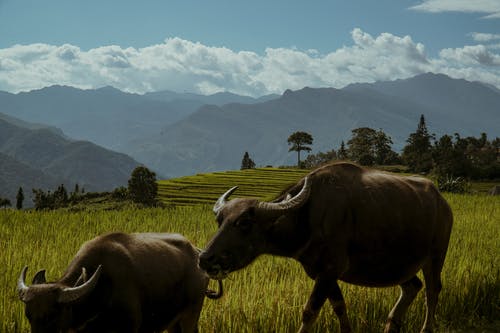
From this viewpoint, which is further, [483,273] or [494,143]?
[494,143]

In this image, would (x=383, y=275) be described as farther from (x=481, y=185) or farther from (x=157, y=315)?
(x=481, y=185)

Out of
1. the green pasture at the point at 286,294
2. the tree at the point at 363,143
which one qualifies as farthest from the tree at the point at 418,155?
the green pasture at the point at 286,294

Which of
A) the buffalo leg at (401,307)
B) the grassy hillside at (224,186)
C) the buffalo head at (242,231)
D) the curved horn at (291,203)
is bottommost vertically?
the grassy hillside at (224,186)

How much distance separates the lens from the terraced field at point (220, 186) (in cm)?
4144

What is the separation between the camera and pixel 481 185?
2030 inches

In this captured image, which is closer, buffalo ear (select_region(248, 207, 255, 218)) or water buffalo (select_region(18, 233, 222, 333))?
water buffalo (select_region(18, 233, 222, 333))

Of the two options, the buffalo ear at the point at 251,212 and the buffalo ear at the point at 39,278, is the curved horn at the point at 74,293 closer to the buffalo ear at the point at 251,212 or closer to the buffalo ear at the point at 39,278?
the buffalo ear at the point at 39,278

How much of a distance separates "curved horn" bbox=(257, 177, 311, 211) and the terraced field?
3185 cm

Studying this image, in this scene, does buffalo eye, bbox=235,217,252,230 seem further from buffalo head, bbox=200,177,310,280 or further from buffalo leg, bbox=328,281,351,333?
buffalo leg, bbox=328,281,351,333

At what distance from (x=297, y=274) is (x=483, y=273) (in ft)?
11.0

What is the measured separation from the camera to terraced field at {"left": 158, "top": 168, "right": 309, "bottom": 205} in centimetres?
4144

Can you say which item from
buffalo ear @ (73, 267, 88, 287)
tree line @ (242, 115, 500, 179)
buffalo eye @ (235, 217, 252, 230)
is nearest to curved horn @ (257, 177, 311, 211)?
buffalo eye @ (235, 217, 252, 230)

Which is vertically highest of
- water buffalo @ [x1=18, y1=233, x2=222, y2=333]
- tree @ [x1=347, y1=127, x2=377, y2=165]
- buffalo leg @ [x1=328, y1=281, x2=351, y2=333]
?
tree @ [x1=347, y1=127, x2=377, y2=165]

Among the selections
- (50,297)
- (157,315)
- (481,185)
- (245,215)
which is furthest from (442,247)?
(481,185)
